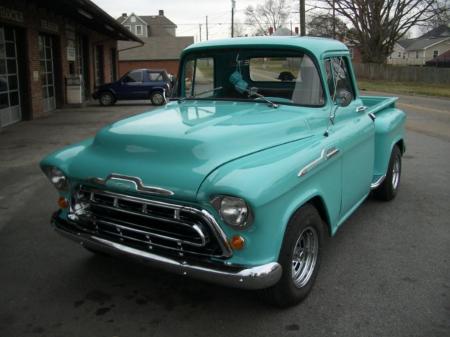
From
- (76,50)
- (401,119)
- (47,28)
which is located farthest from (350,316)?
(76,50)

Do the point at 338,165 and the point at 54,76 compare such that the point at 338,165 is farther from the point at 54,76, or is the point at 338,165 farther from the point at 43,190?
the point at 54,76

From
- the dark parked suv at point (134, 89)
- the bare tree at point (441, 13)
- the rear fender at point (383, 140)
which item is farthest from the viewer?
the bare tree at point (441, 13)

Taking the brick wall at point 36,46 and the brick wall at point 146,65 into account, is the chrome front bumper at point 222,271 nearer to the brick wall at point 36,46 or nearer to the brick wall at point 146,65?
the brick wall at point 36,46

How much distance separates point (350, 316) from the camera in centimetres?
338

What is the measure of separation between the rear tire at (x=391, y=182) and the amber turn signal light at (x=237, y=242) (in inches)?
131

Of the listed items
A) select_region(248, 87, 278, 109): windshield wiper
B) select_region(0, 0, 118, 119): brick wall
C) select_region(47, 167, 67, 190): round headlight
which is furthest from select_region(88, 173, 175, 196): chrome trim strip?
select_region(0, 0, 118, 119): brick wall

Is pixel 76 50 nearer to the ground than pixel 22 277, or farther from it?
farther from it

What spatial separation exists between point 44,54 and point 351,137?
15230 mm

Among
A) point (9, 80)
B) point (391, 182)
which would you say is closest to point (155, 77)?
point (9, 80)

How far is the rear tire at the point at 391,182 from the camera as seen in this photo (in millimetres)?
5812

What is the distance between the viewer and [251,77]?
4.92m

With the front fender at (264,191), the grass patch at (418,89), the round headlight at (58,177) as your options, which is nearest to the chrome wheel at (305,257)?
the front fender at (264,191)

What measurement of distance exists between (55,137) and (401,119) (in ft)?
27.4

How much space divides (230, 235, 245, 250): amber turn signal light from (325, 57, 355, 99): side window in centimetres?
195
